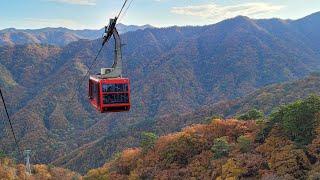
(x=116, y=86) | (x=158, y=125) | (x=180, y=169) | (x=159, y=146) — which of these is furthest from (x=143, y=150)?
(x=158, y=125)

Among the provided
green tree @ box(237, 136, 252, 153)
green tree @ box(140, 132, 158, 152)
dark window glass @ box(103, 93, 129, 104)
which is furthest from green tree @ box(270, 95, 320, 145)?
dark window glass @ box(103, 93, 129, 104)

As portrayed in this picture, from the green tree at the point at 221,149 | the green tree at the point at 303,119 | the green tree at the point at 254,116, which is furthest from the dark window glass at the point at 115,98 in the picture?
the green tree at the point at 254,116

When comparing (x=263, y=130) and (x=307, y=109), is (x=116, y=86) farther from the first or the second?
(x=263, y=130)

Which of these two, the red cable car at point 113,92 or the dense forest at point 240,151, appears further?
the dense forest at point 240,151

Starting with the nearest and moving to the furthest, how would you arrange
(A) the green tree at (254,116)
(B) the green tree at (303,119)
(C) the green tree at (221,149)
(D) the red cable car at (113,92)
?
(D) the red cable car at (113,92) → (B) the green tree at (303,119) → (C) the green tree at (221,149) → (A) the green tree at (254,116)

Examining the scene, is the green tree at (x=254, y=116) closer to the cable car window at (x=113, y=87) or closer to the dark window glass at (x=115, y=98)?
the dark window glass at (x=115, y=98)
